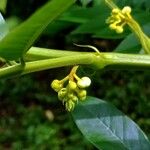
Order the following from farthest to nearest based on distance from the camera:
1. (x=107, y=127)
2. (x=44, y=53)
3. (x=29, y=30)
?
(x=107, y=127), (x=44, y=53), (x=29, y=30)

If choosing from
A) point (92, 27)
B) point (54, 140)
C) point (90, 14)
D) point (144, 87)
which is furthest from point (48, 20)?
point (144, 87)

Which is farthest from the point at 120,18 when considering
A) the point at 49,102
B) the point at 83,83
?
the point at 49,102

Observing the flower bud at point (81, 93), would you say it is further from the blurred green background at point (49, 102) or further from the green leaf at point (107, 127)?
the blurred green background at point (49, 102)

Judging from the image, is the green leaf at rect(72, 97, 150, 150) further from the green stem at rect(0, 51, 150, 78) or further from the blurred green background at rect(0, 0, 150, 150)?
the blurred green background at rect(0, 0, 150, 150)

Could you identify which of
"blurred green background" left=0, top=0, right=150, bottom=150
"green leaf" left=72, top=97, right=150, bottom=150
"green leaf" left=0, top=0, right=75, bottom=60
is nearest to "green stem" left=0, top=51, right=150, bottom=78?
"green leaf" left=0, top=0, right=75, bottom=60

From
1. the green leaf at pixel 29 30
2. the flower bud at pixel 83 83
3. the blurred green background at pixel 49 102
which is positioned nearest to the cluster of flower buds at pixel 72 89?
the flower bud at pixel 83 83

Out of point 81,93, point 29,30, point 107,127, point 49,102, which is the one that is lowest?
point 49,102

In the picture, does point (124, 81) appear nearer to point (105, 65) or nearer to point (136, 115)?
point (136, 115)

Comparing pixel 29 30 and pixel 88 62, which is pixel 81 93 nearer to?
pixel 88 62
